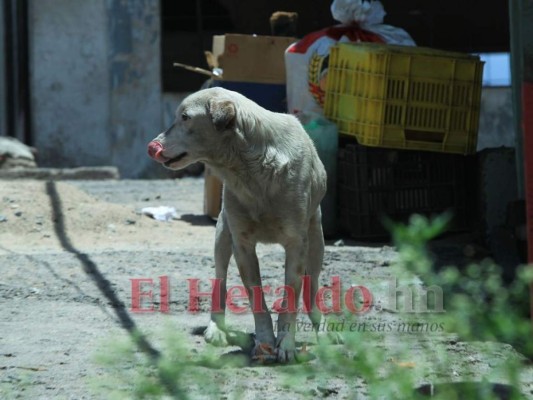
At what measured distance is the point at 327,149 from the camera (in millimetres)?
9539

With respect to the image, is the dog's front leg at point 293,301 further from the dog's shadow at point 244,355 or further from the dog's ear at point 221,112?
the dog's ear at point 221,112

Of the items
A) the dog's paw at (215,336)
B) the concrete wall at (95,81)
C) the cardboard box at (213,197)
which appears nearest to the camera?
the dog's paw at (215,336)

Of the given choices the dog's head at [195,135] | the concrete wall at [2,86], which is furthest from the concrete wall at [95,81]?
the dog's head at [195,135]

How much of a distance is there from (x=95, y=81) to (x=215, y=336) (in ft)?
31.4

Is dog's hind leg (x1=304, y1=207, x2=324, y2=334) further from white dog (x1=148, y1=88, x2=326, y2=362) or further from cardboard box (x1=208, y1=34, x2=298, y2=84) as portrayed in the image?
cardboard box (x1=208, y1=34, x2=298, y2=84)

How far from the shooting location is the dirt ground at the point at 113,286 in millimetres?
4949

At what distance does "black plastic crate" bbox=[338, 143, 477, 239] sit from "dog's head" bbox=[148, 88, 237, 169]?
158 inches

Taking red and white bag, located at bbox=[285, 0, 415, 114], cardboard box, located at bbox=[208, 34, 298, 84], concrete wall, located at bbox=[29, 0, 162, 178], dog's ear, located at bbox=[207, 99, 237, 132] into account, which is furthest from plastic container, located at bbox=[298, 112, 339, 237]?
concrete wall, located at bbox=[29, 0, 162, 178]

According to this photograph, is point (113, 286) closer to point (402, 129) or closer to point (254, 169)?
point (254, 169)

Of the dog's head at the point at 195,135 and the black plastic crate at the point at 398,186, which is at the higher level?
the dog's head at the point at 195,135

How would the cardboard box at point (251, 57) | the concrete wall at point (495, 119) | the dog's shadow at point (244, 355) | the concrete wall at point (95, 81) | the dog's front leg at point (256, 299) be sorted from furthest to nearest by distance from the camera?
the concrete wall at point (95, 81) → the concrete wall at point (495, 119) → the cardboard box at point (251, 57) → the dog's front leg at point (256, 299) → the dog's shadow at point (244, 355)

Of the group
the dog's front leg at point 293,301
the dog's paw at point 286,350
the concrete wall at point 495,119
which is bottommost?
the dog's paw at point 286,350

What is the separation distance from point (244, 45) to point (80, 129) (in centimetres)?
565

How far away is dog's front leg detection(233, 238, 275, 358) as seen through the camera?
5.52m
